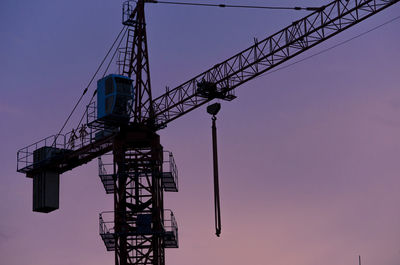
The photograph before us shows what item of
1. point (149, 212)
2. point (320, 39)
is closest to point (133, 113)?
point (149, 212)

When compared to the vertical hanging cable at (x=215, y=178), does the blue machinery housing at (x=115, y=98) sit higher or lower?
higher

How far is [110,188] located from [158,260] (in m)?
8.09

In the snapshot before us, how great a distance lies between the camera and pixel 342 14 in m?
72.1

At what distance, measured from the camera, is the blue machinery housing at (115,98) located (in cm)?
7894

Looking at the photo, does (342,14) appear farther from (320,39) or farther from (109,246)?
(109,246)

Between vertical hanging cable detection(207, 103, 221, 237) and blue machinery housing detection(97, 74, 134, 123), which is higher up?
blue machinery housing detection(97, 74, 134, 123)

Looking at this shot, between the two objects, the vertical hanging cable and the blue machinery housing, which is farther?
the blue machinery housing

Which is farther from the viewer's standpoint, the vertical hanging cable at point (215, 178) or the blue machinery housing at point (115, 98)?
the blue machinery housing at point (115, 98)

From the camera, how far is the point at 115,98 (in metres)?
78.7

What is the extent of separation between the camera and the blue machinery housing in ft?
259

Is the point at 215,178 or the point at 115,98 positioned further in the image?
the point at 115,98

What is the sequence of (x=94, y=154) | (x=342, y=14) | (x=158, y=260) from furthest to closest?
(x=94, y=154), (x=158, y=260), (x=342, y=14)

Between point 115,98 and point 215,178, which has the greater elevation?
point 115,98

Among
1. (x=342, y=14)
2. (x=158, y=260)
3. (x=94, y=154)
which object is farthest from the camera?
(x=94, y=154)
